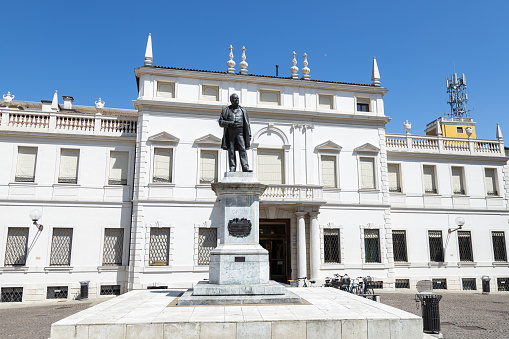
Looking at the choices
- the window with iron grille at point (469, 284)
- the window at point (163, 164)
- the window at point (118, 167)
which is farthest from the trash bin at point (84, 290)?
the window with iron grille at point (469, 284)

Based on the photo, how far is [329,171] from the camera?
2372 centimetres

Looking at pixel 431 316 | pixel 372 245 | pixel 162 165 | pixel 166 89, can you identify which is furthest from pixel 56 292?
pixel 431 316

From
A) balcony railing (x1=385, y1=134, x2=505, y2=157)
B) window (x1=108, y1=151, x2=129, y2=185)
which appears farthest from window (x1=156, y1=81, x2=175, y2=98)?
balcony railing (x1=385, y1=134, x2=505, y2=157)

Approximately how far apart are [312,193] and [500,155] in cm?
1463

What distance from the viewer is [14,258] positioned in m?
20.4

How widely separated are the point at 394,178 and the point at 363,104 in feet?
17.0

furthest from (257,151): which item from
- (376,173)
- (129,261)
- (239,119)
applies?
(239,119)

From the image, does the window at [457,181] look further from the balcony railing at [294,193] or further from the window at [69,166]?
the window at [69,166]

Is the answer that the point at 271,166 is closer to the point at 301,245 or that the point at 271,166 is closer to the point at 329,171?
the point at 329,171

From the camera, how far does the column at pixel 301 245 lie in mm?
21625

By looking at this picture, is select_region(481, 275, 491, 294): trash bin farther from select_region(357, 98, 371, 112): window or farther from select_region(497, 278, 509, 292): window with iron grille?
select_region(357, 98, 371, 112): window

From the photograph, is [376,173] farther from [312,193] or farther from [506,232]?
[506,232]

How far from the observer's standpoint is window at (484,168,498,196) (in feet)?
87.8

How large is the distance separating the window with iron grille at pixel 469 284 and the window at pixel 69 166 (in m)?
24.0
